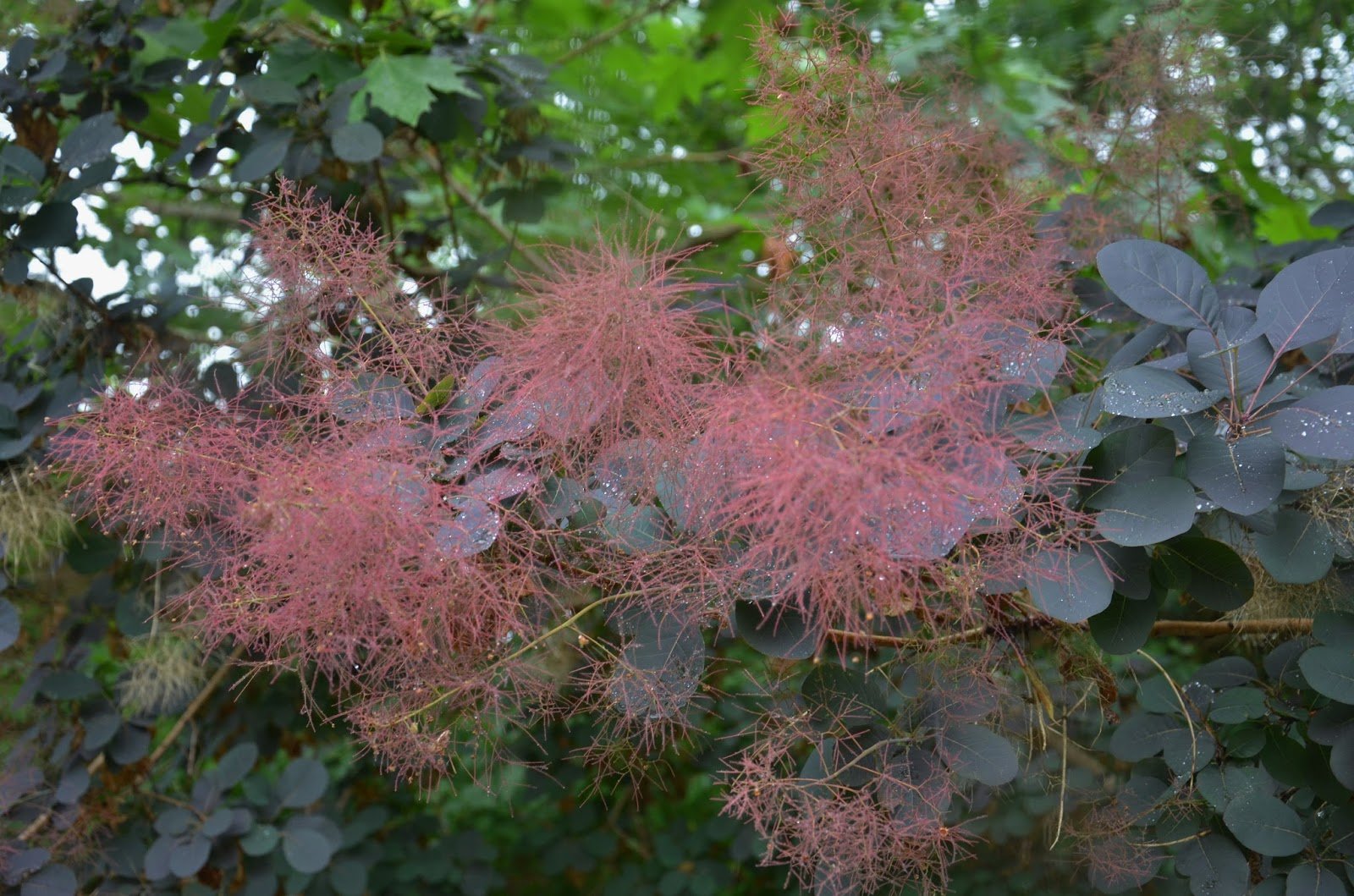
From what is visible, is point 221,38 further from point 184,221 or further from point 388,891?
point 388,891

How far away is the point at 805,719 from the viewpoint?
3.63 feet

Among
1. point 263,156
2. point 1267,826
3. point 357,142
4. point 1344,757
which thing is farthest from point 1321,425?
point 263,156

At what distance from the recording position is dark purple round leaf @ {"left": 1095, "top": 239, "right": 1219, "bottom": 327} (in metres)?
1.08

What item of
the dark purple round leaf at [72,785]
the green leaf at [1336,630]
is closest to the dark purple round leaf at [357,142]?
the dark purple round leaf at [72,785]

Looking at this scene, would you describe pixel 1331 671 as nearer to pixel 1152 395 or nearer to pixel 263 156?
pixel 1152 395

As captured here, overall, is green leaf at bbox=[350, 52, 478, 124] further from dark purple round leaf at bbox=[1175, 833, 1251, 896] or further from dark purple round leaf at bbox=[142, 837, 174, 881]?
dark purple round leaf at bbox=[1175, 833, 1251, 896]

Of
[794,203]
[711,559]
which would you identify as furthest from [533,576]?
[794,203]

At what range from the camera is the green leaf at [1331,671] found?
1.06 metres

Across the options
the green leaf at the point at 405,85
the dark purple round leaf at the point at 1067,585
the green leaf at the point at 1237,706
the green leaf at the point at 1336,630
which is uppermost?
the dark purple round leaf at the point at 1067,585

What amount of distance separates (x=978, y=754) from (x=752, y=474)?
0.42 m

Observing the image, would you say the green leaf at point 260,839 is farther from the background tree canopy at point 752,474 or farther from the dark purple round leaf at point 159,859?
the dark purple round leaf at point 159,859

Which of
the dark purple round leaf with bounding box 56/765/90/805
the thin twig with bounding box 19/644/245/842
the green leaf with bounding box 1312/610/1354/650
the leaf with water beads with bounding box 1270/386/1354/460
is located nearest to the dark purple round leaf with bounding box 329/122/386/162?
the thin twig with bounding box 19/644/245/842

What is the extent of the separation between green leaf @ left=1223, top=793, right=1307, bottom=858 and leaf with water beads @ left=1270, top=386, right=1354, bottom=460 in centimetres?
44

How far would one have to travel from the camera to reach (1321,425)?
95 centimetres
